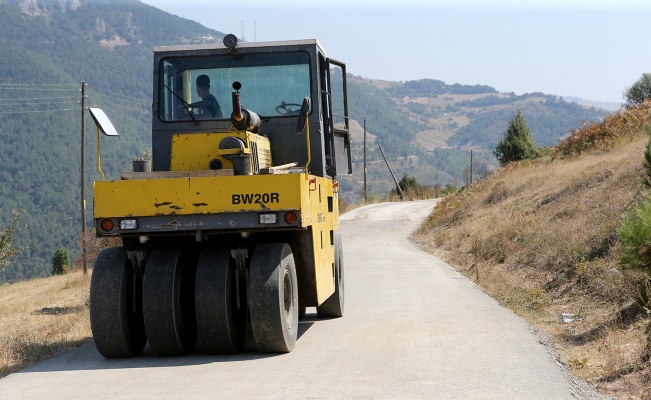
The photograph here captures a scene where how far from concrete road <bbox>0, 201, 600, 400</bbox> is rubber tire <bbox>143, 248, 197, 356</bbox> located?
18cm

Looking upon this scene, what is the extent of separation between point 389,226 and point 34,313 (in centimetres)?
2349

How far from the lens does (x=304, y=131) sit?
38.5ft

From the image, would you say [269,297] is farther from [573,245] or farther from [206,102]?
[573,245]

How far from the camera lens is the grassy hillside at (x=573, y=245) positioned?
10180 millimetres

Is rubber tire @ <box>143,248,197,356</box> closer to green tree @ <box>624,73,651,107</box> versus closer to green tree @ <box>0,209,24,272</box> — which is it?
green tree @ <box>0,209,24,272</box>

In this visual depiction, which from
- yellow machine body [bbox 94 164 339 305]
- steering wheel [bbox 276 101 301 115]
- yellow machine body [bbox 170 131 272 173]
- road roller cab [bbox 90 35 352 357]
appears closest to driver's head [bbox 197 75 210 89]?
road roller cab [bbox 90 35 352 357]

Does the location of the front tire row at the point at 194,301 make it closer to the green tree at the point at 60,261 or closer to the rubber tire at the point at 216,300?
the rubber tire at the point at 216,300

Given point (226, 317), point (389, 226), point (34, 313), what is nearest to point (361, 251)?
point (34, 313)

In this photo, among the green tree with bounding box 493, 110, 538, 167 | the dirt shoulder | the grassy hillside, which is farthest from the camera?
the green tree with bounding box 493, 110, 538, 167

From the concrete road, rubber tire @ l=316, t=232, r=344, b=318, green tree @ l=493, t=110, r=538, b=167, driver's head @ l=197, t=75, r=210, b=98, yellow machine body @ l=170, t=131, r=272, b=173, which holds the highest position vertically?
green tree @ l=493, t=110, r=538, b=167

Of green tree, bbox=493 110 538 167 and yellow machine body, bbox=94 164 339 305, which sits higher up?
green tree, bbox=493 110 538 167

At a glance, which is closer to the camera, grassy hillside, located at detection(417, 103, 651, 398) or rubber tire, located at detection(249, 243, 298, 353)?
rubber tire, located at detection(249, 243, 298, 353)

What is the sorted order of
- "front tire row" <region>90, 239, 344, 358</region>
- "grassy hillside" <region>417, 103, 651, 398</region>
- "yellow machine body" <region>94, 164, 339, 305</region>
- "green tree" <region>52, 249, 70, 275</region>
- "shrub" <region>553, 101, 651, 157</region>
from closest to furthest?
1. "yellow machine body" <region>94, 164, 339, 305</region>
2. "front tire row" <region>90, 239, 344, 358</region>
3. "grassy hillside" <region>417, 103, 651, 398</region>
4. "shrub" <region>553, 101, 651, 157</region>
5. "green tree" <region>52, 249, 70, 275</region>

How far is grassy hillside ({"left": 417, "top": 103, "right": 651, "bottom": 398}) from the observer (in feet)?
33.4
